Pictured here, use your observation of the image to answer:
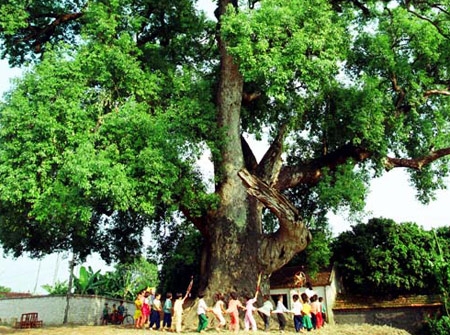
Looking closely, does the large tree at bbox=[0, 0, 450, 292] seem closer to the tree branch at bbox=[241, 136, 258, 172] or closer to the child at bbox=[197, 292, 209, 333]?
the tree branch at bbox=[241, 136, 258, 172]

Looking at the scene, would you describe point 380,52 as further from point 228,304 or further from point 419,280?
point 419,280

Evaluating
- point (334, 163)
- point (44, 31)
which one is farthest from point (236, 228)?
point (44, 31)

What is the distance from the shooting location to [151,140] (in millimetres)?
12680

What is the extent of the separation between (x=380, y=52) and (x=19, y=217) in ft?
45.3

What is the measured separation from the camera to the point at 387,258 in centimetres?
2202

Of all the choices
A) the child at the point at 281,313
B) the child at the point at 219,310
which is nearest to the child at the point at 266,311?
the child at the point at 281,313

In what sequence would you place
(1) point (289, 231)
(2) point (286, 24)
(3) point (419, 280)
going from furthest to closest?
(3) point (419, 280) < (1) point (289, 231) < (2) point (286, 24)

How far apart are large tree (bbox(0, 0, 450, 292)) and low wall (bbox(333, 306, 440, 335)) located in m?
5.94

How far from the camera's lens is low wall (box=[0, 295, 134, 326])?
25172 millimetres

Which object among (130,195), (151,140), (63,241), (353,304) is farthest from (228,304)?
(353,304)

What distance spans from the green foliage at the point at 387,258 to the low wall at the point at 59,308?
46.7 ft

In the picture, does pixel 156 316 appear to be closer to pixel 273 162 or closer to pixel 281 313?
pixel 281 313

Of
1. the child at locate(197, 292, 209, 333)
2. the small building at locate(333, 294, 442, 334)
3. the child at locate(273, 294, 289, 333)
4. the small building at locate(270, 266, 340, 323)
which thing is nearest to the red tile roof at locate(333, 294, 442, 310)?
the small building at locate(333, 294, 442, 334)

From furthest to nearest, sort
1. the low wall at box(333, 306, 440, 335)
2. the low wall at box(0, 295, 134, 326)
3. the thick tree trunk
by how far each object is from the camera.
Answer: the low wall at box(0, 295, 134, 326) → the low wall at box(333, 306, 440, 335) → the thick tree trunk
